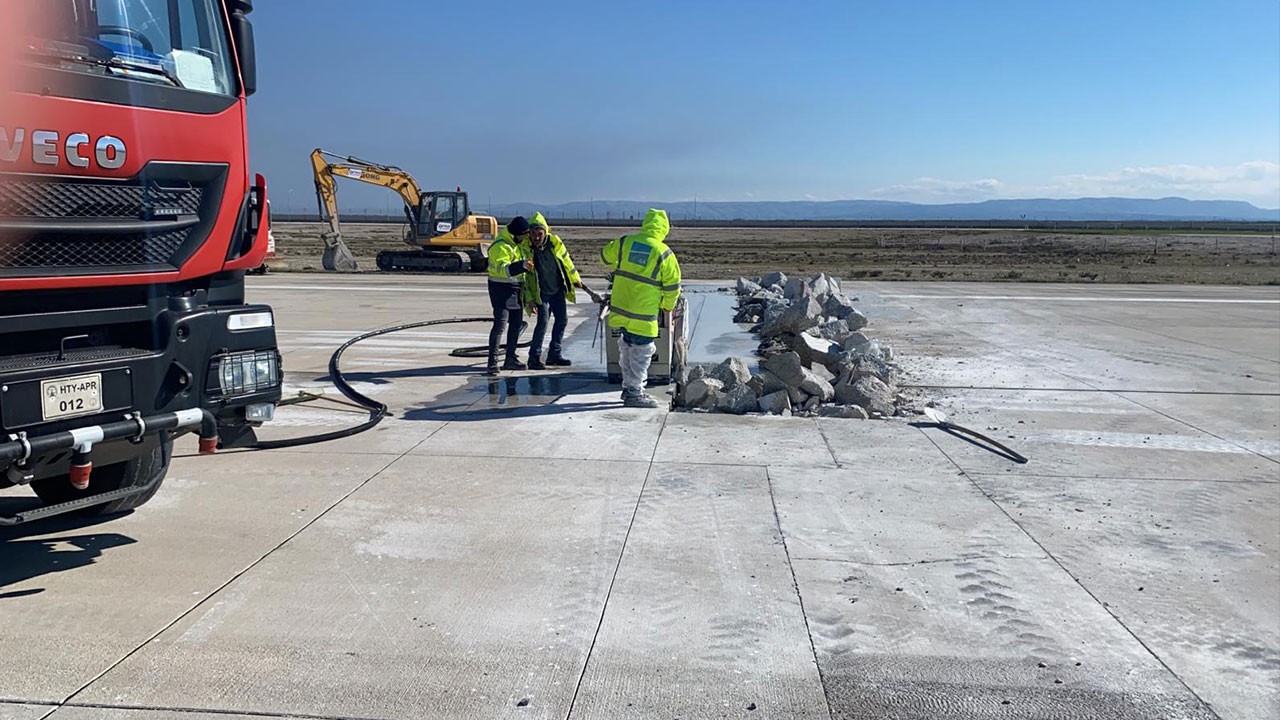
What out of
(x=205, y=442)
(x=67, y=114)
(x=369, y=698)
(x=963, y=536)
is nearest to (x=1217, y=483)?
(x=963, y=536)

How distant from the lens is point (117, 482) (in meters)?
5.84

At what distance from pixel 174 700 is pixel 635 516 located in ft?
9.93

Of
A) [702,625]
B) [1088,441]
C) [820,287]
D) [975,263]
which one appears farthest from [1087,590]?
[975,263]

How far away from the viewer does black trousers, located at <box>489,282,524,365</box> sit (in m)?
11.4

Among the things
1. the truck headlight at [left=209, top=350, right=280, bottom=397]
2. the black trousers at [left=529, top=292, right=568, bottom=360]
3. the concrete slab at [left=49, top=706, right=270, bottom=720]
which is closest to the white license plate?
the truck headlight at [left=209, top=350, right=280, bottom=397]

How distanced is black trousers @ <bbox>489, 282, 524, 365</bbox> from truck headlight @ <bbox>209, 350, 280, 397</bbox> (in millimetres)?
5722

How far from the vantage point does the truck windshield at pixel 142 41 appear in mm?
4586

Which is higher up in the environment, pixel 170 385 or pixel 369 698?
pixel 170 385

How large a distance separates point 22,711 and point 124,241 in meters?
2.14

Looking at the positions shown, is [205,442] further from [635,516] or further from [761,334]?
[761,334]

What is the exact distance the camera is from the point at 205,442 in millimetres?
5230

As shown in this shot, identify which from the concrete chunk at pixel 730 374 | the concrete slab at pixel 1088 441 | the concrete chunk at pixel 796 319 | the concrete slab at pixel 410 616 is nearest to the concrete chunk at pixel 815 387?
the concrete chunk at pixel 730 374

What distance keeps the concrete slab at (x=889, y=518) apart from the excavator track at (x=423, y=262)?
26569 millimetres

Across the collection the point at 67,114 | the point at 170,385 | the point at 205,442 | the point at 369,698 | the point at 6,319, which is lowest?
the point at 369,698
